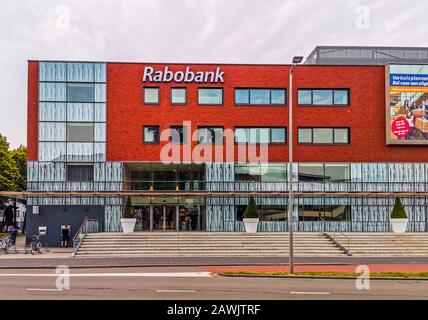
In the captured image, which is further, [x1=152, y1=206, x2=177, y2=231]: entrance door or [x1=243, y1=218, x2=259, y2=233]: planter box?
[x1=152, y1=206, x2=177, y2=231]: entrance door

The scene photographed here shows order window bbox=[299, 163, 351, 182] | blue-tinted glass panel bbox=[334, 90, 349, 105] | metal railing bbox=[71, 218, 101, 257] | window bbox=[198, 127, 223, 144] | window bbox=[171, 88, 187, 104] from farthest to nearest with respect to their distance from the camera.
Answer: blue-tinted glass panel bbox=[334, 90, 349, 105] < window bbox=[171, 88, 187, 104] < window bbox=[299, 163, 351, 182] < window bbox=[198, 127, 223, 144] < metal railing bbox=[71, 218, 101, 257]

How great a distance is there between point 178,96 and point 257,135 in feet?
20.2

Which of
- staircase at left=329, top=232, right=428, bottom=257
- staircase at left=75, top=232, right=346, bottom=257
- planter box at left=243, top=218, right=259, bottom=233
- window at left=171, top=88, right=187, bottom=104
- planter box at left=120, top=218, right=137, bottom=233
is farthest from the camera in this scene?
window at left=171, top=88, right=187, bottom=104

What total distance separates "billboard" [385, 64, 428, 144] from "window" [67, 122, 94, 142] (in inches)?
813

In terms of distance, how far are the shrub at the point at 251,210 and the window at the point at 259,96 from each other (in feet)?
23.1

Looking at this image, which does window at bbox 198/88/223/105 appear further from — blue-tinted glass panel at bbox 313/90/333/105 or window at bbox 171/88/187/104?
blue-tinted glass panel at bbox 313/90/333/105

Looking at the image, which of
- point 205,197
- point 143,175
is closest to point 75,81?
point 143,175

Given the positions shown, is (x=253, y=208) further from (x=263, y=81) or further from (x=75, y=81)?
(x=75, y=81)

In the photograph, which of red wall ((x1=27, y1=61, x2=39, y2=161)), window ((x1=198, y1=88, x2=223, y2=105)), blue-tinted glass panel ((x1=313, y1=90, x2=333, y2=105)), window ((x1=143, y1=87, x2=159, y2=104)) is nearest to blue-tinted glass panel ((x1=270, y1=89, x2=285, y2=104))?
blue-tinted glass panel ((x1=313, y1=90, x2=333, y2=105))

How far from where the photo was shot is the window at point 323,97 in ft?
125

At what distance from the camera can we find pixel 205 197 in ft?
120

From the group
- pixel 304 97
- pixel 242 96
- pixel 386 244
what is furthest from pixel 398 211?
pixel 242 96

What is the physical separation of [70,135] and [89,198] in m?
4.53

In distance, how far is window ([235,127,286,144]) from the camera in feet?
122
